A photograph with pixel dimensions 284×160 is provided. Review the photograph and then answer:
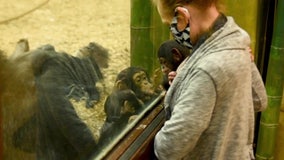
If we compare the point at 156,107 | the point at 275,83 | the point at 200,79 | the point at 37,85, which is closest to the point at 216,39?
the point at 200,79

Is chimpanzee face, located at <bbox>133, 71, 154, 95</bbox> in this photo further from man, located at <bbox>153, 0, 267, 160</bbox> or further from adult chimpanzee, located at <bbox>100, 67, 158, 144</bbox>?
man, located at <bbox>153, 0, 267, 160</bbox>

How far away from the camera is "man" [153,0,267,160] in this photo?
940mm

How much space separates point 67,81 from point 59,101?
0.07 m

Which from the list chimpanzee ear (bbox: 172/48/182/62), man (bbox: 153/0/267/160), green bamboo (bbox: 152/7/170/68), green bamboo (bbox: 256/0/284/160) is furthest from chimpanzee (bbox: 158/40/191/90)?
green bamboo (bbox: 256/0/284/160)

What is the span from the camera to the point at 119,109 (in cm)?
141

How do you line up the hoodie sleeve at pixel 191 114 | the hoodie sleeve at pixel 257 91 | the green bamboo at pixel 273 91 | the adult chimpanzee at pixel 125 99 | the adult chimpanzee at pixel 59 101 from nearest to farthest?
1. the hoodie sleeve at pixel 191 114
2. the adult chimpanzee at pixel 59 101
3. the hoodie sleeve at pixel 257 91
4. the adult chimpanzee at pixel 125 99
5. the green bamboo at pixel 273 91

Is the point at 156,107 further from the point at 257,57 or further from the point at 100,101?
the point at 257,57

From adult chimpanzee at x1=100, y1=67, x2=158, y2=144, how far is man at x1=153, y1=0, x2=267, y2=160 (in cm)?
32

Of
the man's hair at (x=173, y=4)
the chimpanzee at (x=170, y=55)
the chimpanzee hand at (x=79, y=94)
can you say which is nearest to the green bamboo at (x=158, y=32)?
the chimpanzee at (x=170, y=55)

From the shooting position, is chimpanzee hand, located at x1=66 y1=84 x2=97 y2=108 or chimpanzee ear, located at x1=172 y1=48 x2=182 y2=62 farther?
chimpanzee ear, located at x1=172 y1=48 x2=182 y2=62

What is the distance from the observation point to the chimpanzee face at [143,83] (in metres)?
1.55

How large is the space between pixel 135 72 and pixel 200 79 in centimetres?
63

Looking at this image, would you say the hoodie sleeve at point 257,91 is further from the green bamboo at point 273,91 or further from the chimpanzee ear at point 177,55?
the green bamboo at point 273,91

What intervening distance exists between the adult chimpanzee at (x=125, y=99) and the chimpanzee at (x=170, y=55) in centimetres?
10
